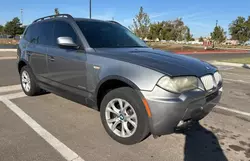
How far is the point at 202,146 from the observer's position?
320 centimetres

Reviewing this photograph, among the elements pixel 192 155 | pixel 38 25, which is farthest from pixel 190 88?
pixel 38 25

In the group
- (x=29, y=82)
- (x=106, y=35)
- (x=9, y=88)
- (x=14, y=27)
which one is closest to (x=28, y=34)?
(x=29, y=82)

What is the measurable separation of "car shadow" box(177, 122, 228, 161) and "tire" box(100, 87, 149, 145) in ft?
2.09

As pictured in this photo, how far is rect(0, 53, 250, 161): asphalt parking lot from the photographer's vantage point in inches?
115

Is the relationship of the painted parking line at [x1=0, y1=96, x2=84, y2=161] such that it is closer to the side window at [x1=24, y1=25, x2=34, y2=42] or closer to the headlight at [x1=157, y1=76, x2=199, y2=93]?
the headlight at [x1=157, y1=76, x2=199, y2=93]

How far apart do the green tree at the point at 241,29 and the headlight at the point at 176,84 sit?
197 ft

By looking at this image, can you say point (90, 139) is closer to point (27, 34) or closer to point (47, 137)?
point (47, 137)

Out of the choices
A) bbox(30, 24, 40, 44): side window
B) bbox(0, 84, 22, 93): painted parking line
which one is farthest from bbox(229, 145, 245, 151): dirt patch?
bbox(0, 84, 22, 93): painted parking line

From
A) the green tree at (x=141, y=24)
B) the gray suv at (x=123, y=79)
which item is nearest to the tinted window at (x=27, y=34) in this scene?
the gray suv at (x=123, y=79)

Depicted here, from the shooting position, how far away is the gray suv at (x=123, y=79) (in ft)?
8.98

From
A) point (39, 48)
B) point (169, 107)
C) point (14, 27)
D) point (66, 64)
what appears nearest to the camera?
point (169, 107)

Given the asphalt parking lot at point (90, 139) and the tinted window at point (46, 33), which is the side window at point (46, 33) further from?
the asphalt parking lot at point (90, 139)

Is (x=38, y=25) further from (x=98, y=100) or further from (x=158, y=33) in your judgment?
(x=158, y=33)

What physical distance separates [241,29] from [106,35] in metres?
61.8
